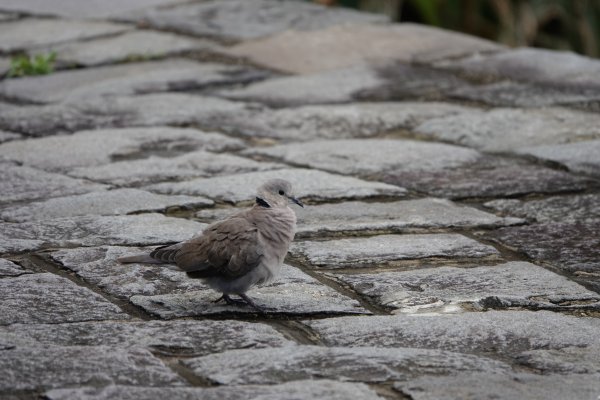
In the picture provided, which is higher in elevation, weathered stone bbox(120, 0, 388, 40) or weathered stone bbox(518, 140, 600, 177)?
weathered stone bbox(120, 0, 388, 40)

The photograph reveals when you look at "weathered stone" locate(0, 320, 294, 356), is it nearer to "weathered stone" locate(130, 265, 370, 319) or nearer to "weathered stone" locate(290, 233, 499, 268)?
"weathered stone" locate(130, 265, 370, 319)

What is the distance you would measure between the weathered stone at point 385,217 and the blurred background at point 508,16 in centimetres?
568

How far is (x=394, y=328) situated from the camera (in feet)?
10.7

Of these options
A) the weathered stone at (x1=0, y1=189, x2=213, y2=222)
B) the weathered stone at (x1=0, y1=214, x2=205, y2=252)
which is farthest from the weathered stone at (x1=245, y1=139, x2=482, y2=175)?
the weathered stone at (x1=0, y1=214, x2=205, y2=252)

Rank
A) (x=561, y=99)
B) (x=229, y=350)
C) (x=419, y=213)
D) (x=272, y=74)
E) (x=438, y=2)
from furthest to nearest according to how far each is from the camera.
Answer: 1. (x=438, y=2)
2. (x=272, y=74)
3. (x=561, y=99)
4. (x=419, y=213)
5. (x=229, y=350)

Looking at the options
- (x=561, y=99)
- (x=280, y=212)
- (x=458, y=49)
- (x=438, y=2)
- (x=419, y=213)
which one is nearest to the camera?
(x=280, y=212)

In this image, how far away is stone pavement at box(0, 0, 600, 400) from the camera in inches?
115

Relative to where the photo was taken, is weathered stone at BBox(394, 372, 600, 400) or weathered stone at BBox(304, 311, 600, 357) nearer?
weathered stone at BBox(394, 372, 600, 400)

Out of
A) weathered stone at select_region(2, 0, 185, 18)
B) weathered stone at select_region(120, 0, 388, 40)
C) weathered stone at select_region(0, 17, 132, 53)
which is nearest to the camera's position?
weathered stone at select_region(0, 17, 132, 53)

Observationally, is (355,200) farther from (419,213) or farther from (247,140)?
(247,140)

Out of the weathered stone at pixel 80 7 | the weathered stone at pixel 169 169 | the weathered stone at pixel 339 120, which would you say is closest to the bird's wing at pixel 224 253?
the weathered stone at pixel 169 169

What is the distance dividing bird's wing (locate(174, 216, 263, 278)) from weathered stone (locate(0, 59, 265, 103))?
317 centimetres

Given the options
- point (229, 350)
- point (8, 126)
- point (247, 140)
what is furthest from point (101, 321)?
point (8, 126)

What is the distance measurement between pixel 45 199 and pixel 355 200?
49.1 inches
